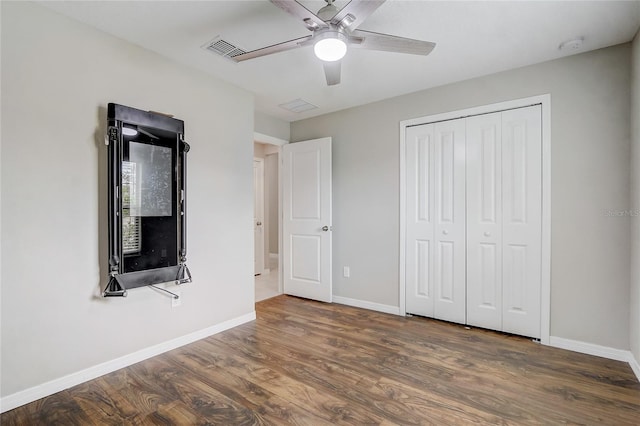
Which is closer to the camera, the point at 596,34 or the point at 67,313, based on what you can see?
the point at 67,313

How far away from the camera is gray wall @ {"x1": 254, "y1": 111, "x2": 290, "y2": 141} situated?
13.5ft

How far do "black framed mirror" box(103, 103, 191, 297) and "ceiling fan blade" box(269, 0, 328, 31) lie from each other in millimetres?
1461

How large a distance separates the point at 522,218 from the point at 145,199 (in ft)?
10.6

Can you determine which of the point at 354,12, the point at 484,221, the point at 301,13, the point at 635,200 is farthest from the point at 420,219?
the point at 301,13

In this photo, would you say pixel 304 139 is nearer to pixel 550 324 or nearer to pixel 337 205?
pixel 337 205

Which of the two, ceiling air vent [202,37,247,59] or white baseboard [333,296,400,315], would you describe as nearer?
ceiling air vent [202,37,247,59]

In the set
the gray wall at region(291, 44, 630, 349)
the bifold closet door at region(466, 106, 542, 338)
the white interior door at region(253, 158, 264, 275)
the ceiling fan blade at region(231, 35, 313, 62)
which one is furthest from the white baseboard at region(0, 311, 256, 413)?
the gray wall at region(291, 44, 630, 349)

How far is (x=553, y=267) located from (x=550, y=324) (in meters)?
0.50

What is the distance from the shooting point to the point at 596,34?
2.35 meters

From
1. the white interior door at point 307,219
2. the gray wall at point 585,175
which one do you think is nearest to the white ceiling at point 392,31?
the gray wall at point 585,175

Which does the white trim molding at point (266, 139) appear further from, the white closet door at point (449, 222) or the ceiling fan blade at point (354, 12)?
the ceiling fan blade at point (354, 12)

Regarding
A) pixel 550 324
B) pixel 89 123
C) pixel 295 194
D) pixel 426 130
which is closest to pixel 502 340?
pixel 550 324

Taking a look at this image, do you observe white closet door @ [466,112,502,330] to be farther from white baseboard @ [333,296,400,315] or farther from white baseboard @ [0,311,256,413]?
white baseboard @ [0,311,256,413]

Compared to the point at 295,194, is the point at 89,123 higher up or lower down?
higher up
